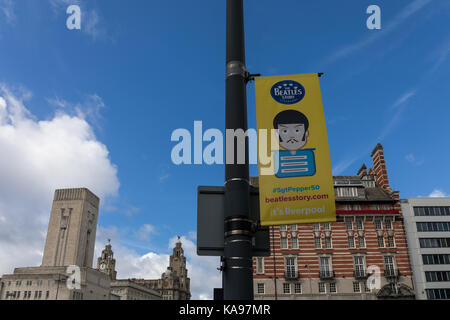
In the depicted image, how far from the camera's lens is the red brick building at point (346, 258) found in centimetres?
6084

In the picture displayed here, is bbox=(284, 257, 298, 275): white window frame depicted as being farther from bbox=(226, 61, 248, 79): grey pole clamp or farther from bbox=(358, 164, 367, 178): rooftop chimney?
bbox=(226, 61, 248, 79): grey pole clamp

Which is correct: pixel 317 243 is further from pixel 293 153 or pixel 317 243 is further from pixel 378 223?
pixel 293 153

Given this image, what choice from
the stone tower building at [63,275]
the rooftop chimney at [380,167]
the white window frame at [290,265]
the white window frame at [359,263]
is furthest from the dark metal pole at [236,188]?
the stone tower building at [63,275]

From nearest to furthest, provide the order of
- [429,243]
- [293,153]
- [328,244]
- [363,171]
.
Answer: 1. [293,153]
2. [328,244]
3. [429,243]
4. [363,171]

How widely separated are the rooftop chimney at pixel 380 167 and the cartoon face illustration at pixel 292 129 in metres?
65.8

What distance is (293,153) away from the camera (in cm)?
790

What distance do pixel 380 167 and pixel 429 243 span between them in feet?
48.6

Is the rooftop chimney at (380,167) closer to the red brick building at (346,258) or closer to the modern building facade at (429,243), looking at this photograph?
the red brick building at (346,258)

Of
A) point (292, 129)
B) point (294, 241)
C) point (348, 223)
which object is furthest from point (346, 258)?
point (292, 129)

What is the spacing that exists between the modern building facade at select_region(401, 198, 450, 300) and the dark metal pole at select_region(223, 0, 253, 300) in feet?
210

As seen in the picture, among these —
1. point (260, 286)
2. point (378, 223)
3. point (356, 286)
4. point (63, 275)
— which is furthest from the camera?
point (63, 275)

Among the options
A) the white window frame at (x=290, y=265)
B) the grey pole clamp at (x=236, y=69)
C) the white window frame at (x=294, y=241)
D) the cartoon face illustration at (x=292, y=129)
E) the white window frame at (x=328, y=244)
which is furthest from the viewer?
the white window frame at (x=294, y=241)

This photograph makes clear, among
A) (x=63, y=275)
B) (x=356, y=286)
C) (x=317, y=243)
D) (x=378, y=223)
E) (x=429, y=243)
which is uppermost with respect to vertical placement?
(x=63, y=275)

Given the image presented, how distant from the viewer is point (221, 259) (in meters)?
7.09
